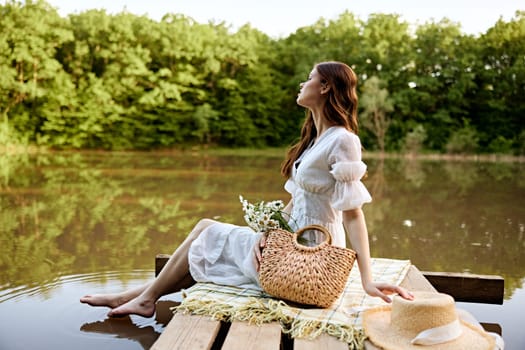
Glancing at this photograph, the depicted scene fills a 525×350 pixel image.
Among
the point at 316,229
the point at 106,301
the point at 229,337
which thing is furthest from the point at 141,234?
the point at 229,337

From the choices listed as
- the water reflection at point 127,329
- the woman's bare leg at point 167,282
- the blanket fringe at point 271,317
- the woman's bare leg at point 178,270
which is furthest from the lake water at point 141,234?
the blanket fringe at point 271,317

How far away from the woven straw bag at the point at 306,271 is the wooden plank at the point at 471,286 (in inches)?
40.5

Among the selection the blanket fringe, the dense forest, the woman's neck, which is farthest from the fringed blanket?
the dense forest

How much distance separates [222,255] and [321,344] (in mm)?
741

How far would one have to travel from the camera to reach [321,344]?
1.87 metres

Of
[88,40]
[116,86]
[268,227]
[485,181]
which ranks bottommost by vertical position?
[485,181]

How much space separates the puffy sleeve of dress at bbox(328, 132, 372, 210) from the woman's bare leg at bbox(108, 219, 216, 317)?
640mm

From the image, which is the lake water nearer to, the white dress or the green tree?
the white dress

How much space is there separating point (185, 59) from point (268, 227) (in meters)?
21.3

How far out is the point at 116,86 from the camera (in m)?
21.5

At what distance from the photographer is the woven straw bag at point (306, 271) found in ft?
6.81

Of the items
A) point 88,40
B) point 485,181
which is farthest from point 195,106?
point 485,181

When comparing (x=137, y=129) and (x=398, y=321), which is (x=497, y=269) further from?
(x=137, y=129)

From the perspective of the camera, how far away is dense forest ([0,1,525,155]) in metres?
20.9
